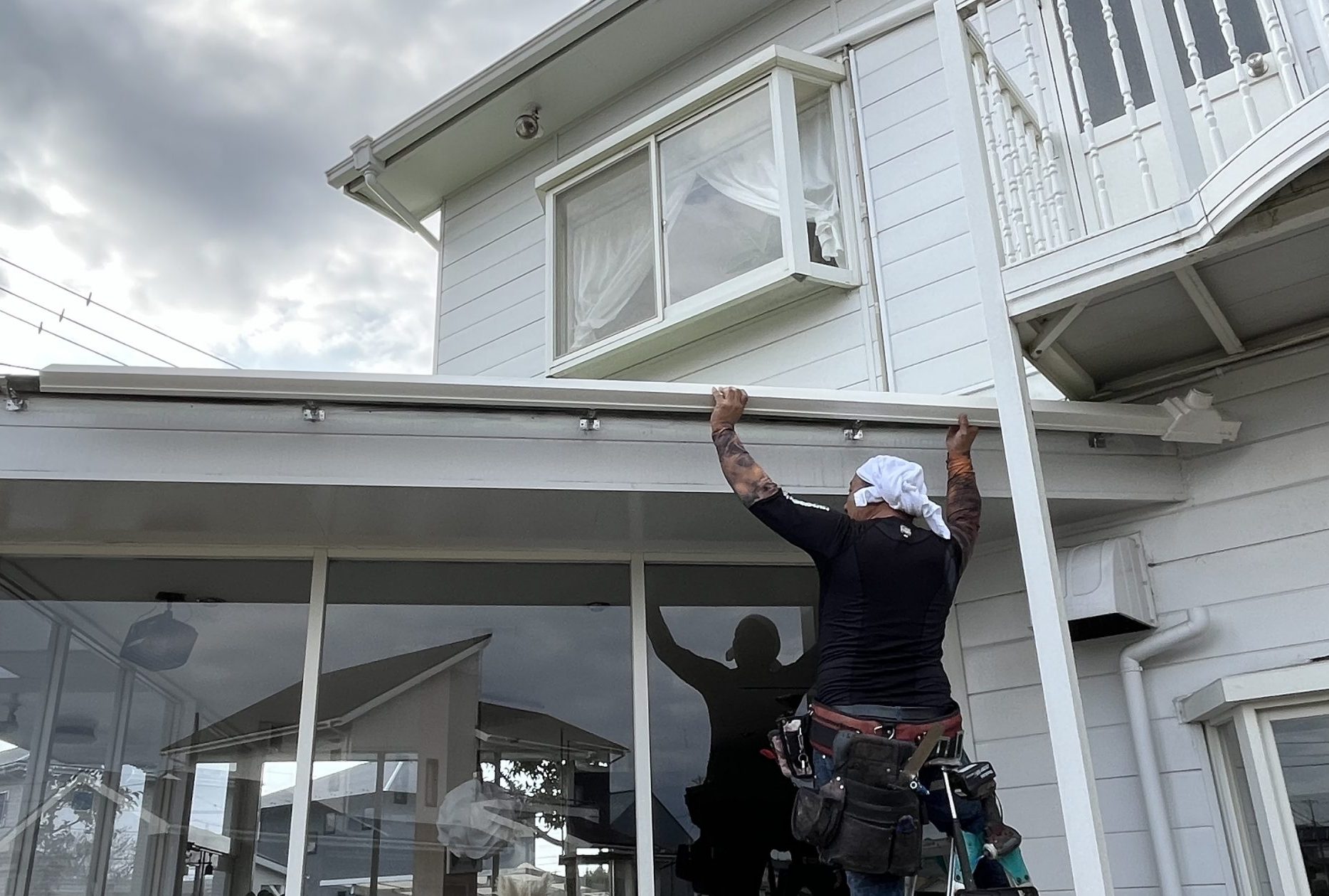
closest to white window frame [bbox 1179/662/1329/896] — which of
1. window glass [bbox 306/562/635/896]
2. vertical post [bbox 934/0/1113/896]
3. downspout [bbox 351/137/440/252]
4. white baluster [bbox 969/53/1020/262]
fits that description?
vertical post [bbox 934/0/1113/896]

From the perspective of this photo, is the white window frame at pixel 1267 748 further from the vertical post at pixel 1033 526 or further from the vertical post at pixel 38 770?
the vertical post at pixel 38 770

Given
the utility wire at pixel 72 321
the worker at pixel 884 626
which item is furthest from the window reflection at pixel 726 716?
the utility wire at pixel 72 321

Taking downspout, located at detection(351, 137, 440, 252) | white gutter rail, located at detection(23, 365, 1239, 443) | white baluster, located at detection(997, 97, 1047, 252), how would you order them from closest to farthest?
white gutter rail, located at detection(23, 365, 1239, 443), white baluster, located at detection(997, 97, 1047, 252), downspout, located at detection(351, 137, 440, 252)

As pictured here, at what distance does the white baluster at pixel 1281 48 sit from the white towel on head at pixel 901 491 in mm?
1374

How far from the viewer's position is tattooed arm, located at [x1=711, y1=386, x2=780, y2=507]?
9.44 ft

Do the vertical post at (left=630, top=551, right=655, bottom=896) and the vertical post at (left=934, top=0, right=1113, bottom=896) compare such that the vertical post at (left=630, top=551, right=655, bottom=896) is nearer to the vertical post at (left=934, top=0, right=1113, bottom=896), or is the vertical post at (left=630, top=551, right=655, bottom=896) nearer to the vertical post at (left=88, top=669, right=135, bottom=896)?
the vertical post at (left=934, top=0, right=1113, bottom=896)

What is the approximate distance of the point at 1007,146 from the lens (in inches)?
138

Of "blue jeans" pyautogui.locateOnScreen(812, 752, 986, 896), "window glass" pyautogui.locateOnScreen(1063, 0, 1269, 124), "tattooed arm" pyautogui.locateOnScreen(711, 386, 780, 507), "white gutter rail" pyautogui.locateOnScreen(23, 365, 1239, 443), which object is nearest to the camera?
"blue jeans" pyautogui.locateOnScreen(812, 752, 986, 896)

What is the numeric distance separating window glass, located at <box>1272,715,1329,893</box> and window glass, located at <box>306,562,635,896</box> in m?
2.08

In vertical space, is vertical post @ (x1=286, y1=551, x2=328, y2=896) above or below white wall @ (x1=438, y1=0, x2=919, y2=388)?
below

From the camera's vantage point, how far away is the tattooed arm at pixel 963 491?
122 inches

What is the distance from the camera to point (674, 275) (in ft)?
17.5

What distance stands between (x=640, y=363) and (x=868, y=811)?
3.22 meters

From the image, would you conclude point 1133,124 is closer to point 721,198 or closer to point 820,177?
point 820,177
